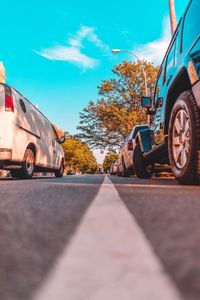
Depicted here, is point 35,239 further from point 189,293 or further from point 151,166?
point 151,166

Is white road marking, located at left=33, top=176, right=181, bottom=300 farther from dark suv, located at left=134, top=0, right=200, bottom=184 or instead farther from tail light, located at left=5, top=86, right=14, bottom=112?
tail light, located at left=5, top=86, right=14, bottom=112

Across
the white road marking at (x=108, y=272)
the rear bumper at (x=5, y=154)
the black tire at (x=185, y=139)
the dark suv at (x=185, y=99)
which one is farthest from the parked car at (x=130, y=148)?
the white road marking at (x=108, y=272)

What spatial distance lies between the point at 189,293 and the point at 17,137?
735 centimetres

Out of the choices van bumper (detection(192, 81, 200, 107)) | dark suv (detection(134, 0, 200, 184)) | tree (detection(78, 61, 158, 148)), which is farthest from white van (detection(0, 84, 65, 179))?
tree (detection(78, 61, 158, 148))

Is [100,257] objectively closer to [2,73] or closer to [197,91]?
[197,91]

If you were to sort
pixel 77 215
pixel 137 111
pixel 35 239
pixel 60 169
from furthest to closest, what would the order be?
pixel 137 111 → pixel 60 169 → pixel 77 215 → pixel 35 239

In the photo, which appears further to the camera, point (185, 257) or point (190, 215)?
point (190, 215)

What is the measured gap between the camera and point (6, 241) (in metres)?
1.32

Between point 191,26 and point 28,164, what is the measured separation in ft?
19.2

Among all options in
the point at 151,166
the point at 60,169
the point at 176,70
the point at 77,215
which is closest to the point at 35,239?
the point at 77,215

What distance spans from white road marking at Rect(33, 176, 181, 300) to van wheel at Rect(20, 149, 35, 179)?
291 inches

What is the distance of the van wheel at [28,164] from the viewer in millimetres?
8492

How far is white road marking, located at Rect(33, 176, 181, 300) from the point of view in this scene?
0.69 metres

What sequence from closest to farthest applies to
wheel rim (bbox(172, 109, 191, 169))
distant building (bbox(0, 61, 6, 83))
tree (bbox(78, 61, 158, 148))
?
wheel rim (bbox(172, 109, 191, 169)) → tree (bbox(78, 61, 158, 148)) → distant building (bbox(0, 61, 6, 83))
